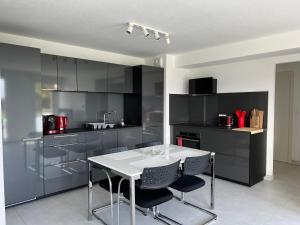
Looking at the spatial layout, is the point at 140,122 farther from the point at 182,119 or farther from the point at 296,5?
the point at 296,5

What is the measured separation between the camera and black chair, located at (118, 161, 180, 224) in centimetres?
212

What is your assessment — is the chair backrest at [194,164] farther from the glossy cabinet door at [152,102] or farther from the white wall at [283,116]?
the white wall at [283,116]

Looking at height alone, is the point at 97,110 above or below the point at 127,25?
below

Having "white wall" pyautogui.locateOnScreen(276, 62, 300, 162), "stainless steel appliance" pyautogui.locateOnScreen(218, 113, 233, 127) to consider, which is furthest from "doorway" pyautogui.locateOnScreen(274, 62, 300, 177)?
"stainless steel appliance" pyautogui.locateOnScreen(218, 113, 233, 127)

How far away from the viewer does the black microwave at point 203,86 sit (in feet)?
14.9

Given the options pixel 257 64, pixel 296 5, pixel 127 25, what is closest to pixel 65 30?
pixel 127 25

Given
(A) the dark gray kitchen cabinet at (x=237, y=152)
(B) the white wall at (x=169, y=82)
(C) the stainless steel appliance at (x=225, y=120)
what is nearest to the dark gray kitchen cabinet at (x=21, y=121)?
(B) the white wall at (x=169, y=82)

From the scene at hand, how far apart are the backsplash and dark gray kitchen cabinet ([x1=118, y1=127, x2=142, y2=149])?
604mm

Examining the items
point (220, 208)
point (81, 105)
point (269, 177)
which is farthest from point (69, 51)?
point (269, 177)

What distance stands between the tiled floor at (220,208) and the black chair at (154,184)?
51 cm

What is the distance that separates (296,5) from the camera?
2.35 m

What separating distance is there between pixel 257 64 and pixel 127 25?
8.32 feet

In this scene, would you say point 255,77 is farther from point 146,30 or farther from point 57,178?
point 57,178

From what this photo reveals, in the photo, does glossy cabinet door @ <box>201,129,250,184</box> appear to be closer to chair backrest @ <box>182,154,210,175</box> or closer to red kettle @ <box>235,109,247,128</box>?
red kettle @ <box>235,109,247,128</box>
